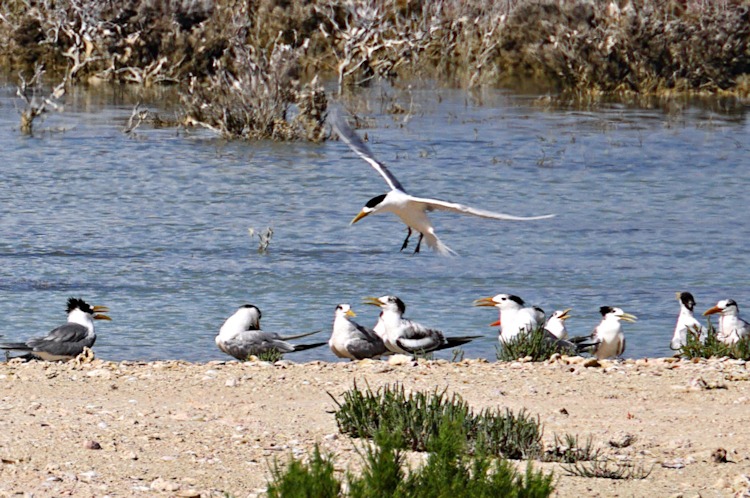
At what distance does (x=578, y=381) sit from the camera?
839 cm

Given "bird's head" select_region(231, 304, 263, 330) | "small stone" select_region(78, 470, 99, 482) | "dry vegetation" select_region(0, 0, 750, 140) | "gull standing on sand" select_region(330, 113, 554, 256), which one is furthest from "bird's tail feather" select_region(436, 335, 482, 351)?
"dry vegetation" select_region(0, 0, 750, 140)

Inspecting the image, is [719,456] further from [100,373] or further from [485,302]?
[485,302]

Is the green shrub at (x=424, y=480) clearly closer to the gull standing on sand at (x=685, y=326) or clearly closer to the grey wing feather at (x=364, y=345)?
the grey wing feather at (x=364, y=345)

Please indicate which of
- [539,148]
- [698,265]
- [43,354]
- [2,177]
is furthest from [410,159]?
[43,354]

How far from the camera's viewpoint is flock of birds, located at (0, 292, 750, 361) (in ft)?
31.0

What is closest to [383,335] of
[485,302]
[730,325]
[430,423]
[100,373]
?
[485,302]

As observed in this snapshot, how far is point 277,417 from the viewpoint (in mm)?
7406

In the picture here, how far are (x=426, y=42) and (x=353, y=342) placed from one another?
20.9m

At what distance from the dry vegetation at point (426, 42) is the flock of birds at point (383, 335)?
1516 cm

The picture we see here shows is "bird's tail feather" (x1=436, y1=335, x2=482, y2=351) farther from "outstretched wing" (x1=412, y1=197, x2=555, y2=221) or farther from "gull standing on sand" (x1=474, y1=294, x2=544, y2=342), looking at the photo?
"outstretched wing" (x1=412, y1=197, x2=555, y2=221)

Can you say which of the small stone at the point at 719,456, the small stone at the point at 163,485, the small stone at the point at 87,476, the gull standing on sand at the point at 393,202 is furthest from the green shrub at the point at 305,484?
the gull standing on sand at the point at 393,202

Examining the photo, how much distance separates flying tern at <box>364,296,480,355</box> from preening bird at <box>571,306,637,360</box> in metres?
0.98

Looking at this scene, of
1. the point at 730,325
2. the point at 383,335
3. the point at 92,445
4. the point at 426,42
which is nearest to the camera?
the point at 92,445

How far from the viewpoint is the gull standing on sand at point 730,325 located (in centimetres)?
989
